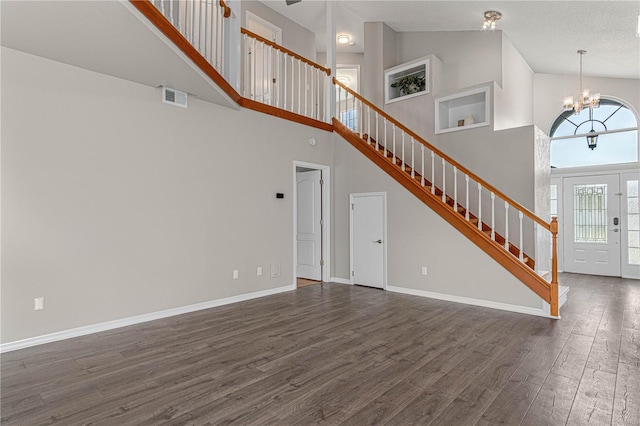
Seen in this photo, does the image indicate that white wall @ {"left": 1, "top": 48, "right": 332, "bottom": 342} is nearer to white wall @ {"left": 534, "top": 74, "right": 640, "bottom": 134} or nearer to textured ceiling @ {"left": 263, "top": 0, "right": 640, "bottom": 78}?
textured ceiling @ {"left": 263, "top": 0, "right": 640, "bottom": 78}

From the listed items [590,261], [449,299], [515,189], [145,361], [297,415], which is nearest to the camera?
Result: [297,415]

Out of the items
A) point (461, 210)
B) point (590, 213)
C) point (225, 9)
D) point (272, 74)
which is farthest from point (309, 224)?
point (590, 213)

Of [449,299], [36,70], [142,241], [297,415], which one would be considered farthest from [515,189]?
[36,70]

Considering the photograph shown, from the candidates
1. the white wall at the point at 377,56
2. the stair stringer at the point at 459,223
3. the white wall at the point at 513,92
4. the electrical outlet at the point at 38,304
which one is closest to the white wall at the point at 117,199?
the electrical outlet at the point at 38,304

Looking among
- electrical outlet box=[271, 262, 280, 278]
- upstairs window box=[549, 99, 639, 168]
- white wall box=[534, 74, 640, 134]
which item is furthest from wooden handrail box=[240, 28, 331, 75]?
upstairs window box=[549, 99, 639, 168]

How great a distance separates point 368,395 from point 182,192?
11.0ft

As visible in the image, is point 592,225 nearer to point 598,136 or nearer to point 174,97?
point 598,136

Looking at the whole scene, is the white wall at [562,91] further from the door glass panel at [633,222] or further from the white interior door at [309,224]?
the white interior door at [309,224]

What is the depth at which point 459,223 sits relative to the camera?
4.92 m

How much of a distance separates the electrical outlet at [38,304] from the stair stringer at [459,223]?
15.8ft

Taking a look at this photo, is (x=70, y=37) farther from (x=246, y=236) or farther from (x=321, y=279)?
(x=321, y=279)

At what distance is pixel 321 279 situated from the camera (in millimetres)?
Answer: 6633

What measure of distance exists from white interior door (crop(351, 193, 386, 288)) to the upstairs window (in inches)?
192

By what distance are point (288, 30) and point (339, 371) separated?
7.28 m
